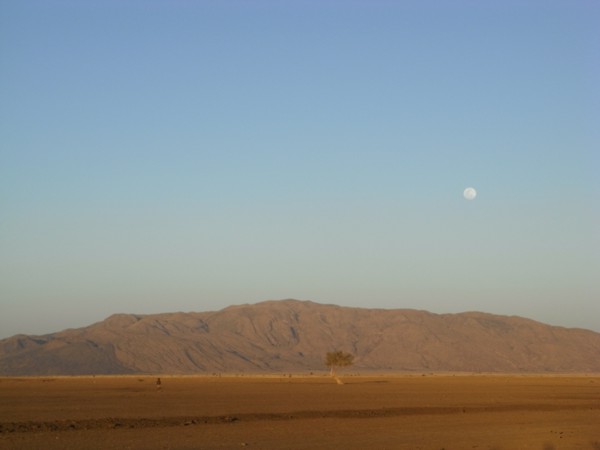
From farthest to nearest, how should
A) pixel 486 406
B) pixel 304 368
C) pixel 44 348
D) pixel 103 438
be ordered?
pixel 44 348 → pixel 304 368 → pixel 486 406 → pixel 103 438

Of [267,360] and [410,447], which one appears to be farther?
[267,360]

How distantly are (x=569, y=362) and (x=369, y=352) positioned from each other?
4048cm

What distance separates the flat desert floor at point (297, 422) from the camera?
2945 cm

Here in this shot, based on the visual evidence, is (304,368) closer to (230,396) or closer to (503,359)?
(503,359)

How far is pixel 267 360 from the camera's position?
182500 millimetres

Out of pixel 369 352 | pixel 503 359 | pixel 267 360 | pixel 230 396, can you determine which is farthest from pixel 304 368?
pixel 230 396

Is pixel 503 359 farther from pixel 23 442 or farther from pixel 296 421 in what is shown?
pixel 23 442

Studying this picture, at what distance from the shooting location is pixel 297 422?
38.0 m

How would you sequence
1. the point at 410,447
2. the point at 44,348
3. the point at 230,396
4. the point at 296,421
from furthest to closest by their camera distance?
the point at 44,348, the point at 230,396, the point at 296,421, the point at 410,447

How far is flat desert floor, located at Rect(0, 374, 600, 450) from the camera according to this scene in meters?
29.5

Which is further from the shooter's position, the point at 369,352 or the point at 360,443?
the point at 369,352

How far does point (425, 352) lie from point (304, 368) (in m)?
28.5

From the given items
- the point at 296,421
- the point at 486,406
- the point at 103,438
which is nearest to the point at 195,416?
the point at 296,421

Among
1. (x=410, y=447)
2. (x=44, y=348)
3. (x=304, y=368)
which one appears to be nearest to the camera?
(x=410, y=447)
